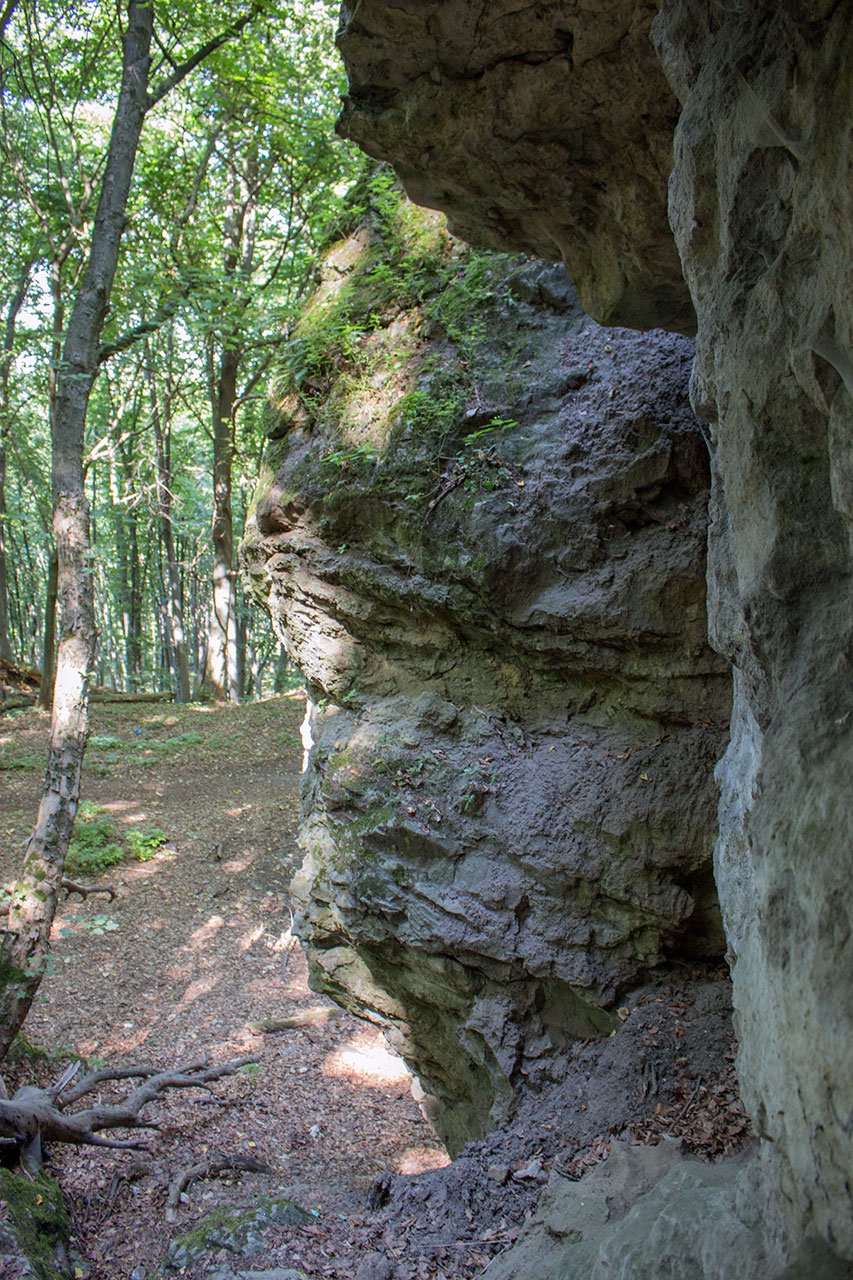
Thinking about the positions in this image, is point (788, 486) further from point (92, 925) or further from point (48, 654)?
point (48, 654)

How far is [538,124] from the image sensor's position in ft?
11.6

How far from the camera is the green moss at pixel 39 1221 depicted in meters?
3.82

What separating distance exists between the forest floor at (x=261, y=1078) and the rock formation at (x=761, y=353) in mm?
1457

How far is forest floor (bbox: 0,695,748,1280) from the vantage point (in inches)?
158

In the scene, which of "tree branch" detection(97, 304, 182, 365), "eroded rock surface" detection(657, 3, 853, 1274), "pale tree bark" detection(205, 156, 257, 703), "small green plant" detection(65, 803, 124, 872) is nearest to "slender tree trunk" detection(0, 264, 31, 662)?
"tree branch" detection(97, 304, 182, 365)

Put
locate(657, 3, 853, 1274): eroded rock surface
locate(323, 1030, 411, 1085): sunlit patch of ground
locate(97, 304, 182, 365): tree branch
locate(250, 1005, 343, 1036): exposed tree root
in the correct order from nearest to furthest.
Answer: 1. locate(657, 3, 853, 1274): eroded rock surface
2. locate(323, 1030, 411, 1085): sunlit patch of ground
3. locate(250, 1005, 343, 1036): exposed tree root
4. locate(97, 304, 182, 365): tree branch

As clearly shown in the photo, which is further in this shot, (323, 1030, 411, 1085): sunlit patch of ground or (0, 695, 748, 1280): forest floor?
(323, 1030, 411, 1085): sunlit patch of ground

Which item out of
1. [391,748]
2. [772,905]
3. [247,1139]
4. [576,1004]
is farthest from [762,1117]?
[247,1139]

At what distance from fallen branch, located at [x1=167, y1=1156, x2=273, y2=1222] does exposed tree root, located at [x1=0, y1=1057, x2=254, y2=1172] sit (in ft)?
1.15

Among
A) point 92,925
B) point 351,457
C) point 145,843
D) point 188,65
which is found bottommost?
point 92,925

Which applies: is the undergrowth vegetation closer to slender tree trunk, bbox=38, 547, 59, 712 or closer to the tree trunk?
slender tree trunk, bbox=38, 547, 59, 712

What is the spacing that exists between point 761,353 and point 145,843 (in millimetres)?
9514

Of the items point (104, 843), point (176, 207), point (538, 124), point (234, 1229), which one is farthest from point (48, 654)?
point (538, 124)

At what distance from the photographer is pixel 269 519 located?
663 centimetres
